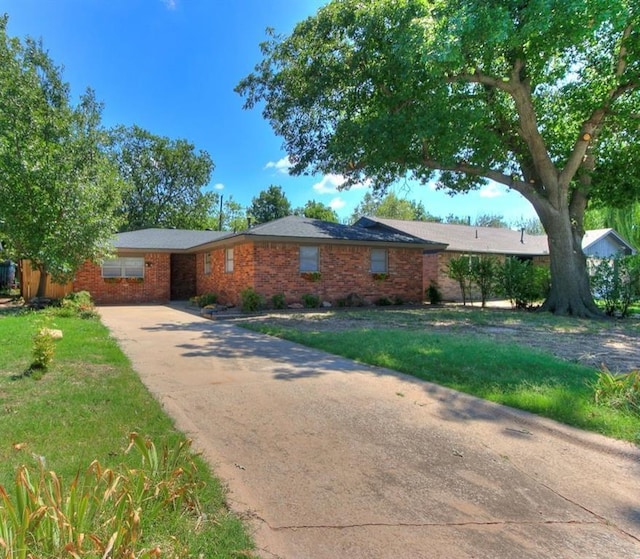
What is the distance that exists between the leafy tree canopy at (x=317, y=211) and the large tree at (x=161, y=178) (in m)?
10.4

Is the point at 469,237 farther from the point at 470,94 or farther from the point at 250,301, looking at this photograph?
the point at 250,301

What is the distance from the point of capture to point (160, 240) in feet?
67.7

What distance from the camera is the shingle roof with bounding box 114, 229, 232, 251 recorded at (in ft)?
63.0

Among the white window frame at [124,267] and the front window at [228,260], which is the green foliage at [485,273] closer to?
the front window at [228,260]

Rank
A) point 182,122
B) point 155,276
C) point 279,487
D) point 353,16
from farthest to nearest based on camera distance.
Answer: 1. point 182,122
2. point 155,276
3. point 353,16
4. point 279,487

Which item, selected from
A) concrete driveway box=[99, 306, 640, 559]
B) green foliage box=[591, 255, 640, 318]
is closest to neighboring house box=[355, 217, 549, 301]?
green foliage box=[591, 255, 640, 318]

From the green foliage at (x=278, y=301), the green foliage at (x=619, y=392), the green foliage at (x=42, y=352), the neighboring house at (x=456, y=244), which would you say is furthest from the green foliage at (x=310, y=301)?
the green foliage at (x=619, y=392)

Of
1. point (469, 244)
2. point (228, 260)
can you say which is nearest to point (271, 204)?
point (469, 244)

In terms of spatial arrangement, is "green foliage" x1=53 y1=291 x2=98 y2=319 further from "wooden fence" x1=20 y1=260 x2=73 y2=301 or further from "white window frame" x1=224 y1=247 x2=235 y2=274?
"white window frame" x1=224 y1=247 x2=235 y2=274

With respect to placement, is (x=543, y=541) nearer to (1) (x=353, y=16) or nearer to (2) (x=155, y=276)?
(1) (x=353, y=16)

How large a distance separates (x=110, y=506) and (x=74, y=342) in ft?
22.2

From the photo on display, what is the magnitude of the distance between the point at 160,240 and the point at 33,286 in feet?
18.6

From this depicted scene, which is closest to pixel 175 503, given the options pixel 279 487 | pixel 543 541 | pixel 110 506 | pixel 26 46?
pixel 110 506

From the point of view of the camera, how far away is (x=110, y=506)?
223 centimetres
